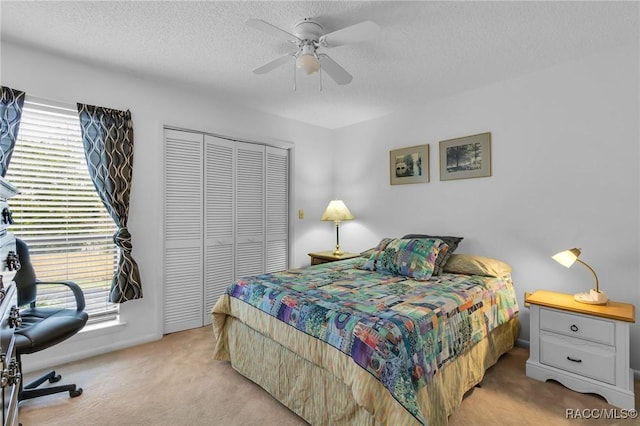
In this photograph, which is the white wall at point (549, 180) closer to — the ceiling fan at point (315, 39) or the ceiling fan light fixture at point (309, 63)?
the ceiling fan at point (315, 39)

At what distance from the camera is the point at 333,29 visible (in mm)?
2223

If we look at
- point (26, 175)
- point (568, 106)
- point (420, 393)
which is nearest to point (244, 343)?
point (420, 393)

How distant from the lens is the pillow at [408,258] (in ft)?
8.84

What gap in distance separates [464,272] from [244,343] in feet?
6.44

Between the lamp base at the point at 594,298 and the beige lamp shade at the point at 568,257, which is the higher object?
the beige lamp shade at the point at 568,257

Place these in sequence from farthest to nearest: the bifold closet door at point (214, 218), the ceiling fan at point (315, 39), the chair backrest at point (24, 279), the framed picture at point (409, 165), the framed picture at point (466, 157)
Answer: the framed picture at point (409, 165) < the bifold closet door at point (214, 218) < the framed picture at point (466, 157) < the chair backrest at point (24, 279) < the ceiling fan at point (315, 39)

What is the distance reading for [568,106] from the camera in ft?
8.75

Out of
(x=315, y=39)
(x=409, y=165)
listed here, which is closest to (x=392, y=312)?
(x=315, y=39)

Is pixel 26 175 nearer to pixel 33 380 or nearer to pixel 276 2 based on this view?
pixel 33 380

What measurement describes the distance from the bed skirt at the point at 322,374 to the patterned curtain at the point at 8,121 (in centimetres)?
191

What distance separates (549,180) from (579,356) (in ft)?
4.73

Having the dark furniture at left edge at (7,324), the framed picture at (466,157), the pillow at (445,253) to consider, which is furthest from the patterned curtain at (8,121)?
the framed picture at (466,157)

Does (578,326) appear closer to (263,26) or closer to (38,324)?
(263,26)

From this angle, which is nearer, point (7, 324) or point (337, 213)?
point (7, 324)
